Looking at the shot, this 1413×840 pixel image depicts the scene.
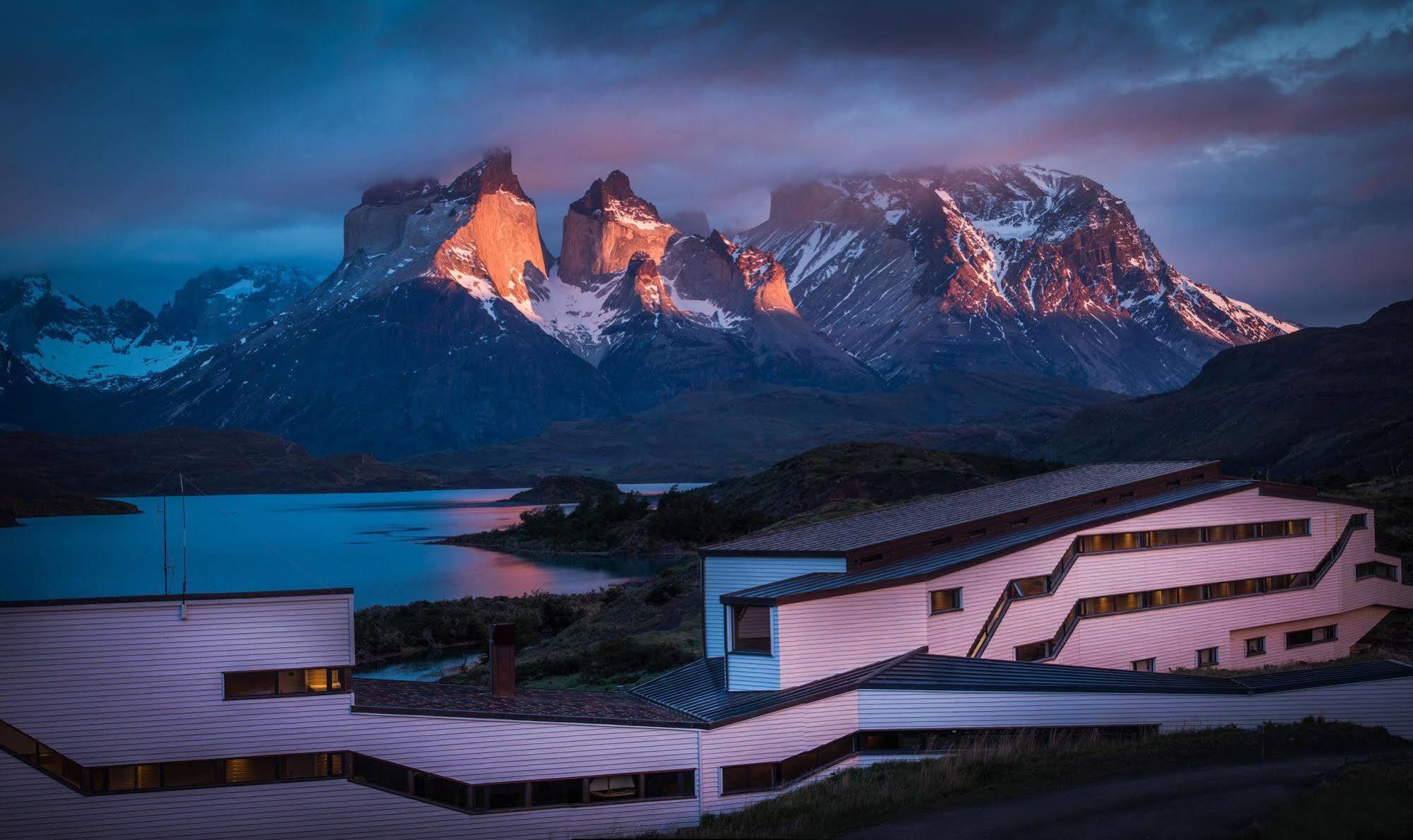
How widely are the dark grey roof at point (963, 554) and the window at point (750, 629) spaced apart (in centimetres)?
53

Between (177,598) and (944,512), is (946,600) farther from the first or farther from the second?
(177,598)

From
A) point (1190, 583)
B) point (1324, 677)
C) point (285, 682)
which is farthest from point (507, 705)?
point (1190, 583)

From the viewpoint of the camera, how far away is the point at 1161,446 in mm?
156750

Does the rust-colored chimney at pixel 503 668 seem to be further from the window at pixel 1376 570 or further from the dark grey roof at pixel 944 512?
the window at pixel 1376 570

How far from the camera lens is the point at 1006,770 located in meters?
22.0

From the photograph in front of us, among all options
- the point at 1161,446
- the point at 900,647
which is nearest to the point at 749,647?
the point at 900,647

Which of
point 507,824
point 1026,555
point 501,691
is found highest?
point 1026,555

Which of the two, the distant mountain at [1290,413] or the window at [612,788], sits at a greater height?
the distant mountain at [1290,413]

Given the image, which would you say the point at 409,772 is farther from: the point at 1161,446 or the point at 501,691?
the point at 1161,446

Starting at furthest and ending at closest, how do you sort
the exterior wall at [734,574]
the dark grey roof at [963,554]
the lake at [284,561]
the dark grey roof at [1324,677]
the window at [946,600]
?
the lake at [284,561]
the exterior wall at [734,574]
the window at [946,600]
the dark grey roof at [963,554]
the dark grey roof at [1324,677]

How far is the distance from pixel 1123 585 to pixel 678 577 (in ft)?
105

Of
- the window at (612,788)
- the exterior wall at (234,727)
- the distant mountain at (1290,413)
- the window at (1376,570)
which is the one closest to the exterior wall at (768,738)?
the exterior wall at (234,727)

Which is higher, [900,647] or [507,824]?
[900,647]

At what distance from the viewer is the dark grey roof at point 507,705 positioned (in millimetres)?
22875
